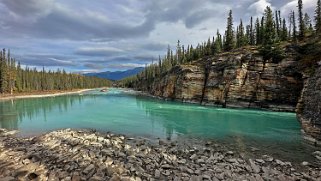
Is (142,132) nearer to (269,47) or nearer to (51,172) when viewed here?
(51,172)

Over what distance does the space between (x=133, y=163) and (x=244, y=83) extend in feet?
160

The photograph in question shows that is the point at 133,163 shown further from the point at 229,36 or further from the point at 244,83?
the point at 229,36

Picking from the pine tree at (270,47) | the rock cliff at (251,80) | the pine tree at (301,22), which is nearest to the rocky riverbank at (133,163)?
the rock cliff at (251,80)

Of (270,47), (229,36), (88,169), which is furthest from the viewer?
(229,36)

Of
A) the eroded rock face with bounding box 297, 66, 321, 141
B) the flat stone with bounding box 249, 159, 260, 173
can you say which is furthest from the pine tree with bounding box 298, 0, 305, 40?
the flat stone with bounding box 249, 159, 260, 173

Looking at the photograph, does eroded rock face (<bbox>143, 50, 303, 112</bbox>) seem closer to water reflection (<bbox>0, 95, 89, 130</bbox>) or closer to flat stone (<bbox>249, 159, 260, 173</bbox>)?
water reflection (<bbox>0, 95, 89, 130</bbox>)

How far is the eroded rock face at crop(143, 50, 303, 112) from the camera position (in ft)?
179

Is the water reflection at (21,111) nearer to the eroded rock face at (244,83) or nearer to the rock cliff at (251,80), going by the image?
the eroded rock face at (244,83)

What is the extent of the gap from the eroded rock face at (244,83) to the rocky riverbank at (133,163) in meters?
37.6

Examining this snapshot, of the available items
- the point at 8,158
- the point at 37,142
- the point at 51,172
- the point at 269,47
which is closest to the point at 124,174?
the point at 51,172

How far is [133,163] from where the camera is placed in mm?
17938

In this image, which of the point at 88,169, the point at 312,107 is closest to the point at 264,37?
the point at 312,107

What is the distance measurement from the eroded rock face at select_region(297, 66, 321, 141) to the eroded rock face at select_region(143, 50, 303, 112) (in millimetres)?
23775

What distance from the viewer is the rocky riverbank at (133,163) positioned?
51.2 ft
